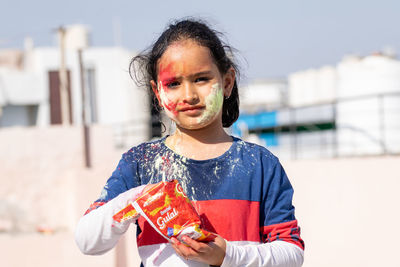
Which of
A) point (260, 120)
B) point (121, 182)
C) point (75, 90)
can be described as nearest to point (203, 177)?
point (121, 182)

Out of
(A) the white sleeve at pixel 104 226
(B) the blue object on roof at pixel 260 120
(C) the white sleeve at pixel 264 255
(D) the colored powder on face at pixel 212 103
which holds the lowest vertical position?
(B) the blue object on roof at pixel 260 120

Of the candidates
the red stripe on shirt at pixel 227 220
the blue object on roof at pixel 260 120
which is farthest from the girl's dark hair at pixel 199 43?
the blue object on roof at pixel 260 120

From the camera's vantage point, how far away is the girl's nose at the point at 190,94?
1845 mm

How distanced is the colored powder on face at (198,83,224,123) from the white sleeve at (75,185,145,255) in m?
0.29

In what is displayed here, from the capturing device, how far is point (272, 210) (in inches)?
71.2

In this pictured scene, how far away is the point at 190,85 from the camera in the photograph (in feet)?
6.10

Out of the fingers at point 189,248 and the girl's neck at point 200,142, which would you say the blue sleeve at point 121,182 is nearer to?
the girl's neck at point 200,142

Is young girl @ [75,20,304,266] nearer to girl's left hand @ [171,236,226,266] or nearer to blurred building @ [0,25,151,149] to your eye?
girl's left hand @ [171,236,226,266]

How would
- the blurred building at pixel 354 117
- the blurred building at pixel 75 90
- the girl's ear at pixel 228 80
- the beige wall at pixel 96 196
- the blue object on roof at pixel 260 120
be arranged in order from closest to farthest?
the girl's ear at pixel 228 80 < the beige wall at pixel 96 196 < the blurred building at pixel 354 117 < the blue object on roof at pixel 260 120 < the blurred building at pixel 75 90

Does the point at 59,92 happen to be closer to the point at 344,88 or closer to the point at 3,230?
the point at 3,230

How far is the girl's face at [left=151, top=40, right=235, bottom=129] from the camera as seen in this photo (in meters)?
1.85

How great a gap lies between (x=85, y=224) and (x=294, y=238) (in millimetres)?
572

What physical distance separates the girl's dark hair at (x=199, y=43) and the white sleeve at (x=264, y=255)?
1.66ft

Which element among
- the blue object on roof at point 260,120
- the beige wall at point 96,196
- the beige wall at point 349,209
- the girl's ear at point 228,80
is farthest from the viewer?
the blue object on roof at point 260,120
